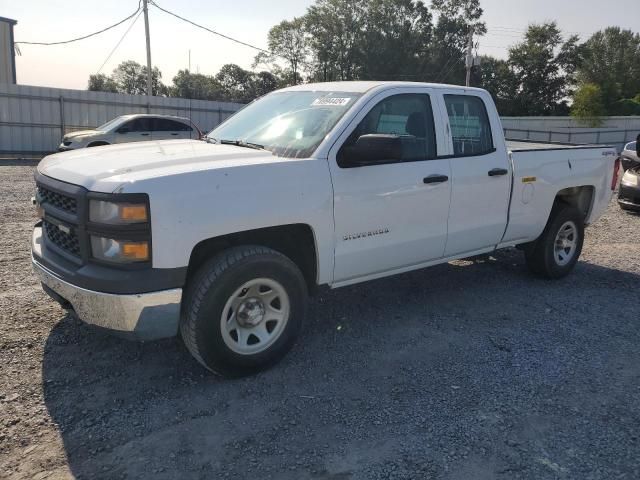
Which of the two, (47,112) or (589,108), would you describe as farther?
(589,108)

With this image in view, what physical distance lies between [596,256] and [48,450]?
22.1 ft

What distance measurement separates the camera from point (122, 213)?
3.14m

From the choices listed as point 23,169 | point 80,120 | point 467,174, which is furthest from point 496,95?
point 467,174

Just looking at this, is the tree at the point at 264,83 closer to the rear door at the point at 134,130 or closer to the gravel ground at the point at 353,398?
the rear door at the point at 134,130

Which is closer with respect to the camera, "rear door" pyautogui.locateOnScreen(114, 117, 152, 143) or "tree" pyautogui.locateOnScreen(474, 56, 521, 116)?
"rear door" pyautogui.locateOnScreen(114, 117, 152, 143)

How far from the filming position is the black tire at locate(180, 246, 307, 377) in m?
3.42

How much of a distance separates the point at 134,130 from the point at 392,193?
13671 millimetres

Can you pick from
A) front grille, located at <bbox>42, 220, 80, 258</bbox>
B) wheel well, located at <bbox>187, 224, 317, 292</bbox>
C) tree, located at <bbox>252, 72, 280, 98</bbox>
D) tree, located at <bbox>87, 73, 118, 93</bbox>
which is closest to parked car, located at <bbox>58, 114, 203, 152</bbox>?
front grille, located at <bbox>42, 220, 80, 258</bbox>

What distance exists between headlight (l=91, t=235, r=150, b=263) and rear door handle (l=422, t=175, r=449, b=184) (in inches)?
89.3

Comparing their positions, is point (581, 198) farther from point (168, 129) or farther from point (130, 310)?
point (168, 129)

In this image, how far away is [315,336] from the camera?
450cm

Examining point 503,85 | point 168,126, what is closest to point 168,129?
point 168,126

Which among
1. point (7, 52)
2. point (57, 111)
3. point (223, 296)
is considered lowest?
point (223, 296)

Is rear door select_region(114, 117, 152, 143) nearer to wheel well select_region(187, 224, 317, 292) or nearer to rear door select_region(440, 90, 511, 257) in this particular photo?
rear door select_region(440, 90, 511, 257)
